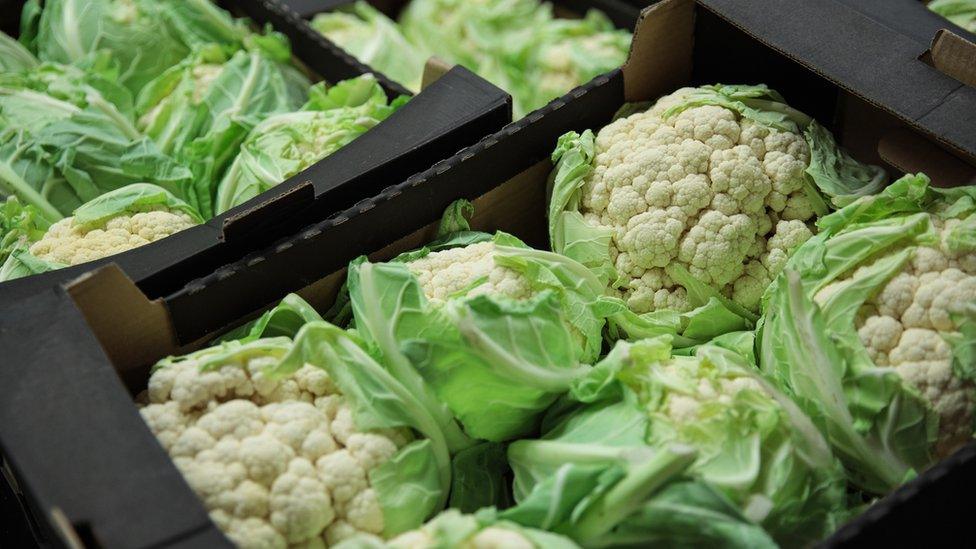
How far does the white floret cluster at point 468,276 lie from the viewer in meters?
1.78

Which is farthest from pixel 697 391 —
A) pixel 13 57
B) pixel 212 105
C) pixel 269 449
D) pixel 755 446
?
pixel 13 57

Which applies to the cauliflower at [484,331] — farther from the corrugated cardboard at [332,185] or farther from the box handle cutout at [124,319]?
the box handle cutout at [124,319]

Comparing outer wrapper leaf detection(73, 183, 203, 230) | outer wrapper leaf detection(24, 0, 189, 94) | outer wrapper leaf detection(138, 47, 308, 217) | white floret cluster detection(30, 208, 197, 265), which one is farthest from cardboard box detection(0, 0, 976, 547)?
outer wrapper leaf detection(24, 0, 189, 94)

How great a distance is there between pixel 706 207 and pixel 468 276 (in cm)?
58

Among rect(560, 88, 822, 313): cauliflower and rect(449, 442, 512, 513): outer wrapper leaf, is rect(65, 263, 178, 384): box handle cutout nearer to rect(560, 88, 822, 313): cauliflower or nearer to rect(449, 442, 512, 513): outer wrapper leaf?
rect(449, 442, 512, 513): outer wrapper leaf

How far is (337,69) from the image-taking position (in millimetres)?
2688

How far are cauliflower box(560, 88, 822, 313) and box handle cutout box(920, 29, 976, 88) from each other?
0.32 metres

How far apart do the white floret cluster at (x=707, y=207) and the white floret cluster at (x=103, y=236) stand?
40.6 inches

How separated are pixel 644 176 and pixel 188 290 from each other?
1.01 m

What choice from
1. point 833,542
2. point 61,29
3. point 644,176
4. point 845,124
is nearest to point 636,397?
point 833,542

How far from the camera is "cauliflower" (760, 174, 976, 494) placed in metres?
1.56

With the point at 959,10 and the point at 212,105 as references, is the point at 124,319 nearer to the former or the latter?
the point at 212,105

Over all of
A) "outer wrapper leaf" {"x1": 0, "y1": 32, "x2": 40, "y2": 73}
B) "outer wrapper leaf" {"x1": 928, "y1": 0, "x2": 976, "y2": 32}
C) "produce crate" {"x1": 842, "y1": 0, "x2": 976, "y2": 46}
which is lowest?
"outer wrapper leaf" {"x1": 0, "y1": 32, "x2": 40, "y2": 73}

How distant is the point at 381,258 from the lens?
1.97 metres
